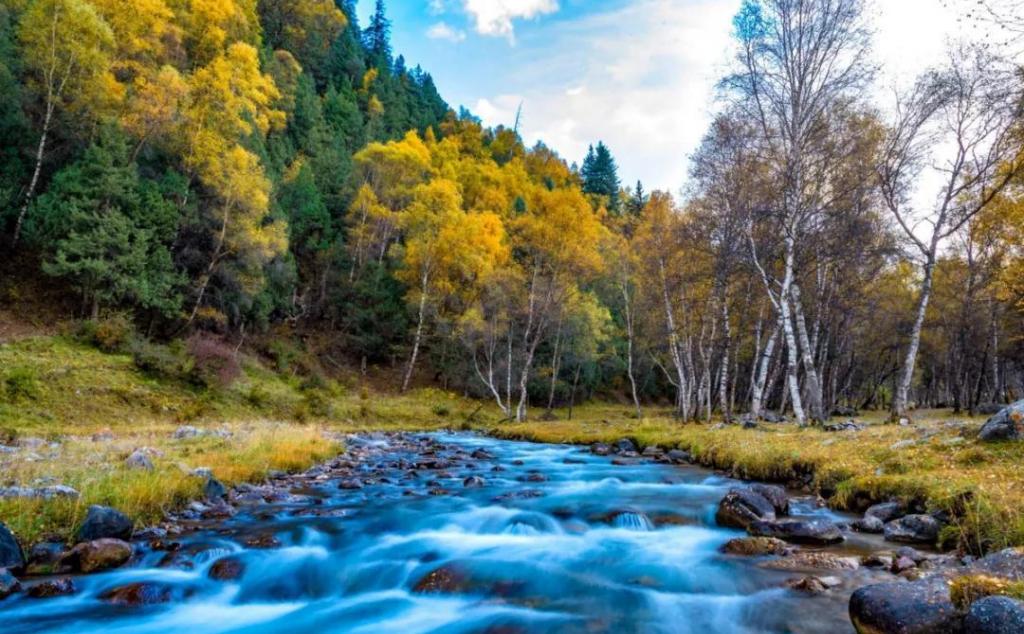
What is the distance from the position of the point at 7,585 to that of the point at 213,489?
415 centimetres

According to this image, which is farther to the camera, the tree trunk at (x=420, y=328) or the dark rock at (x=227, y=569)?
the tree trunk at (x=420, y=328)

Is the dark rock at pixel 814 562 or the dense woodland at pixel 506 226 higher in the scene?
the dense woodland at pixel 506 226

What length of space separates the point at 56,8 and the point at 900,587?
38258 millimetres

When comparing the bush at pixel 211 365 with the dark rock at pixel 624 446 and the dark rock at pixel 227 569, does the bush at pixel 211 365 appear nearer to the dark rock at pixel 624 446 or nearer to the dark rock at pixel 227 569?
the dark rock at pixel 624 446

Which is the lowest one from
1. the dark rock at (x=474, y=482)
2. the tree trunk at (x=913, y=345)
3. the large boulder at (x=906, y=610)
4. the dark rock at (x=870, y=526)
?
the dark rock at (x=474, y=482)

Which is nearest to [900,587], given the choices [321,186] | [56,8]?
[56,8]

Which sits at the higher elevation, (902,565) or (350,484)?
(902,565)

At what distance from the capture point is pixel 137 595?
600 centimetres

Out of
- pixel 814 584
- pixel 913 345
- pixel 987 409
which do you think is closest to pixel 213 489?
pixel 814 584

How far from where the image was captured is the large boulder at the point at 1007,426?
29.5 ft

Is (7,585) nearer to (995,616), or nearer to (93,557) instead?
(93,557)

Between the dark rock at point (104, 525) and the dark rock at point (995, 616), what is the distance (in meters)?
8.68

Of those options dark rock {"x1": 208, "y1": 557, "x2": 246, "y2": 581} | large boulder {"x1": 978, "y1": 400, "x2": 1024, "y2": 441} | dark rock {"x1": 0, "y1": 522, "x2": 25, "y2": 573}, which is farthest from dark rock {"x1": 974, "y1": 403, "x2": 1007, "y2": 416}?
dark rock {"x1": 0, "y1": 522, "x2": 25, "y2": 573}

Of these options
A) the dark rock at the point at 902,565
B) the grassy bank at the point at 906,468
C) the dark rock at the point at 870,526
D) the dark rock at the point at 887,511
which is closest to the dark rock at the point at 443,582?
the dark rock at the point at 902,565
